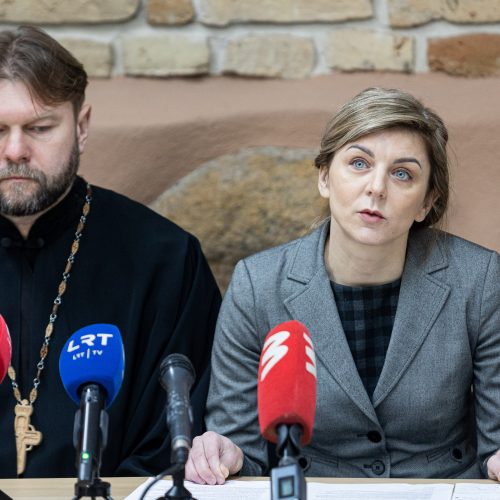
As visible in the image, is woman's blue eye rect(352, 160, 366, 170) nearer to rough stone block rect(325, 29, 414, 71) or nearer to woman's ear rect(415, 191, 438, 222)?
woman's ear rect(415, 191, 438, 222)

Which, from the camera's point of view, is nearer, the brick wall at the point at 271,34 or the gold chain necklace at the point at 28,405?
the gold chain necklace at the point at 28,405

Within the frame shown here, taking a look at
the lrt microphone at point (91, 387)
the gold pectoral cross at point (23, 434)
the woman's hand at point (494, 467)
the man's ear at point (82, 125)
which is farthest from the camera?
the man's ear at point (82, 125)

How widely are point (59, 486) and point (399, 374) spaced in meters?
0.89

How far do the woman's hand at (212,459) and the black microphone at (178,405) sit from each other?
723 millimetres

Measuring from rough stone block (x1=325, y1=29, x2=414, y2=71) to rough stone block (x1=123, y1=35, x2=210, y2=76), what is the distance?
1.56 feet

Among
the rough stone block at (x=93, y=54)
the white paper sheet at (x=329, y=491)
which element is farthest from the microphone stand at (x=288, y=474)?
the rough stone block at (x=93, y=54)

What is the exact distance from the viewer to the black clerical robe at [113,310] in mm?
3264

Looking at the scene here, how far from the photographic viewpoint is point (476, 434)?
3.13 m

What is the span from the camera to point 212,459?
2744 millimetres

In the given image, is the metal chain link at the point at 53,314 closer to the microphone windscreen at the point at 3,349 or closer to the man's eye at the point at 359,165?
the man's eye at the point at 359,165

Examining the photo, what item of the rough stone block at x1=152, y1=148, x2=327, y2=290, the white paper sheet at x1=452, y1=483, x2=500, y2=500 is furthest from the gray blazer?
the rough stone block at x1=152, y1=148, x2=327, y2=290

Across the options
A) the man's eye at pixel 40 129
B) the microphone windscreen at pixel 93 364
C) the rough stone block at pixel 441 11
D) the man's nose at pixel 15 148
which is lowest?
the microphone windscreen at pixel 93 364

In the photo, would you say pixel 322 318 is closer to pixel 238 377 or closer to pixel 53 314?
pixel 238 377

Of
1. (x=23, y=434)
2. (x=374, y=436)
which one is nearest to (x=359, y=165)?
(x=374, y=436)
